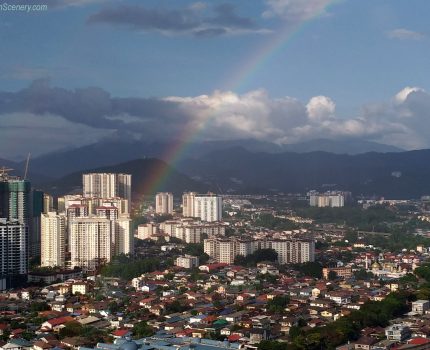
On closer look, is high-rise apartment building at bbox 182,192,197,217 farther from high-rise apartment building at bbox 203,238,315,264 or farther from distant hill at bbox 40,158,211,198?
high-rise apartment building at bbox 203,238,315,264

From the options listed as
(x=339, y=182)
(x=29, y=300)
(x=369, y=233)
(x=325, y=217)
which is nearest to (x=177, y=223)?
(x=369, y=233)

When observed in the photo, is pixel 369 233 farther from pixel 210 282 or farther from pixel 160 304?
pixel 160 304

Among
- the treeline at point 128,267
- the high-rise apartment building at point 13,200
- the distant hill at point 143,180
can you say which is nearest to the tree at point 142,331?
the treeline at point 128,267

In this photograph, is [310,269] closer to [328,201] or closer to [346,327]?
[346,327]

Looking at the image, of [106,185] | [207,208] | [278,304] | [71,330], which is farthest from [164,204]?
[71,330]

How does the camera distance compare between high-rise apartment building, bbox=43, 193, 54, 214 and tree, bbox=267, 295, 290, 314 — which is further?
high-rise apartment building, bbox=43, 193, 54, 214

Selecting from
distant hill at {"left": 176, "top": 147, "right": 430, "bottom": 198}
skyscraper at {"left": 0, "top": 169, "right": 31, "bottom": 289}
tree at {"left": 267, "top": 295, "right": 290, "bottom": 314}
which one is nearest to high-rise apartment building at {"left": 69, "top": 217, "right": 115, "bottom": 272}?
skyscraper at {"left": 0, "top": 169, "right": 31, "bottom": 289}
